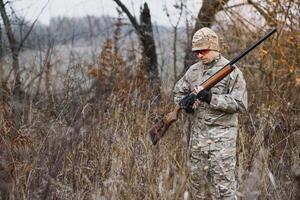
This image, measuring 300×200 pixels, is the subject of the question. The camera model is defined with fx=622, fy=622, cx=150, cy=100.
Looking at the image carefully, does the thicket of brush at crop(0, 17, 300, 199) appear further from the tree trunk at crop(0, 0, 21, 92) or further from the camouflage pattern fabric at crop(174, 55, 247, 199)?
the tree trunk at crop(0, 0, 21, 92)

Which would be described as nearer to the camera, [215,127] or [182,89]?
[215,127]

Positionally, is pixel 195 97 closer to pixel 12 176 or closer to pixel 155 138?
pixel 155 138

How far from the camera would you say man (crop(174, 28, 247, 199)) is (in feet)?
14.1

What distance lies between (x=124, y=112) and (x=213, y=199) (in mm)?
1650

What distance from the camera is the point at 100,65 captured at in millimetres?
8758

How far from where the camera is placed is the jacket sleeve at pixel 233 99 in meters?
4.20

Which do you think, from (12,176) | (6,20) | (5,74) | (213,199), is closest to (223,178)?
(213,199)

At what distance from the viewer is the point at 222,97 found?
13.9 ft

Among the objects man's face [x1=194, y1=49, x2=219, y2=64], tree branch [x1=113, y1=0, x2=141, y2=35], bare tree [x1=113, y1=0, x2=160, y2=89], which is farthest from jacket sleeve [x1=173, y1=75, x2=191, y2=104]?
tree branch [x1=113, y1=0, x2=141, y2=35]

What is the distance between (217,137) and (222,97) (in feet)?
0.96

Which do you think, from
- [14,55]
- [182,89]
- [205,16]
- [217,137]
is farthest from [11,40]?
[217,137]

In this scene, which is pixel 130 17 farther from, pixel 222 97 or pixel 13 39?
pixel 222 97

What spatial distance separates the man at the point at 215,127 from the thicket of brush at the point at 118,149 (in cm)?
13

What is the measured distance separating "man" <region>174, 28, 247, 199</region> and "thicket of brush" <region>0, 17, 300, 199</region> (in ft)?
0.43
